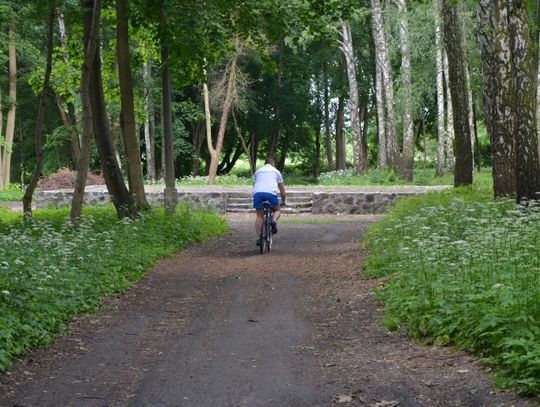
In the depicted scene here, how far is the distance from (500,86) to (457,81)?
5.64 meters

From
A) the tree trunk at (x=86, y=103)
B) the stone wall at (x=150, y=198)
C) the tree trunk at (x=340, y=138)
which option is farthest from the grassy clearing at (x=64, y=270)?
the tree trunk at (x=340, y=138)

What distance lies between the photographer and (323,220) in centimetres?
2545

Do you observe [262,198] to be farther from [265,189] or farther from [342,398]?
[342,398]

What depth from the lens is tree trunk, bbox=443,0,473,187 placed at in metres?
19.9

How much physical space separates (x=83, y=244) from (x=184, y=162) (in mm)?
51213

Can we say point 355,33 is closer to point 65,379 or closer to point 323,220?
point 323,220

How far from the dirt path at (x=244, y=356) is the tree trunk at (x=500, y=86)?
4.79m

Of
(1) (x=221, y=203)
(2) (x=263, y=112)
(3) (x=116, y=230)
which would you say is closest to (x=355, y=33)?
(2) (x=263, y=112)

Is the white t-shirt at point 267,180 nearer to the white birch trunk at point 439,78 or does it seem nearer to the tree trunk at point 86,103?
the tree trunk at point 86,103

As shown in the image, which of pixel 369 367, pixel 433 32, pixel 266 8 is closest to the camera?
pixel 369 367

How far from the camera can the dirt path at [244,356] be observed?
6.17m

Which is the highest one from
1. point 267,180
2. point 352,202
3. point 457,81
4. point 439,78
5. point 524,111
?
point 439,78

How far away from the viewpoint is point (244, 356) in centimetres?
752

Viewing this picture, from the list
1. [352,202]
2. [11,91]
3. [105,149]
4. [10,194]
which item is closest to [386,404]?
[105,149]
